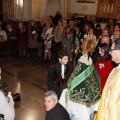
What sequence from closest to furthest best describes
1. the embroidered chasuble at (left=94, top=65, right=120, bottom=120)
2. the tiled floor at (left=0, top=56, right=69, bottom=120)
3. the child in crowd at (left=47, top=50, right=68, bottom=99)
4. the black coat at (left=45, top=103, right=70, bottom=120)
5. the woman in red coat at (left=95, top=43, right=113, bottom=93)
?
the embroidered chasuble at (left=94, top=65, right=120, bottom=120)
the black coat at (left=45, top=103, right=70, bottom=120)
the child in crowd at (left=47, top=50, right=68, bottom=99)
the woman in red coat at (left=95, top=43, right=113, bottom=93)
the tiled floor at (left=0, top=56, right=69, bottom=120)

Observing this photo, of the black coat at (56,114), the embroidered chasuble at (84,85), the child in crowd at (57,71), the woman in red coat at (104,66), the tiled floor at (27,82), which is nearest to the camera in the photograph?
the black coat at (56,114)

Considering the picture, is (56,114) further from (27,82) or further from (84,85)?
(27,82)

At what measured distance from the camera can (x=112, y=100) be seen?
278cm

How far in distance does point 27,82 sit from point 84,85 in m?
3.60

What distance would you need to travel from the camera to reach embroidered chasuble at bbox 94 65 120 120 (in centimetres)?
275

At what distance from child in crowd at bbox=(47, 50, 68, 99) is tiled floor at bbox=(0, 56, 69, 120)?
1.04 m

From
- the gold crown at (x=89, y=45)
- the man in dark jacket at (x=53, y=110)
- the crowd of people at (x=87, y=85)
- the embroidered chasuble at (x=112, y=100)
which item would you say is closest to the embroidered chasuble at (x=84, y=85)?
the crowd of people at (x=87, y=85)

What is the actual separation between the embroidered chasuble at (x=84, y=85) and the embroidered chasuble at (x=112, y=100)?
53.8 inches

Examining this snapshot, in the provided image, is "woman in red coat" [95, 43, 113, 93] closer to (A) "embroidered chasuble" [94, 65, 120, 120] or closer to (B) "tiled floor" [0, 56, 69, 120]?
(B) "tiled floor" [0, 56, 69, 120]

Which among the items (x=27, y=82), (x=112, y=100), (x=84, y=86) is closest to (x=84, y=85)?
(x=84, y=86)

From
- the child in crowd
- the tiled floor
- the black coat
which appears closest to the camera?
the black coat

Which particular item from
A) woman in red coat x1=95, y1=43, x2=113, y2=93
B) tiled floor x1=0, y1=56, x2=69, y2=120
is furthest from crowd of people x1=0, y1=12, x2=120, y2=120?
tiled floor x1=0, y1=56, x2=69, y2=120

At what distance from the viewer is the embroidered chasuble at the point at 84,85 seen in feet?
14.2

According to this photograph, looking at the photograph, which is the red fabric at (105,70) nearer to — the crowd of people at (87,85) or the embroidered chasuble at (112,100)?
the crowd of people at (87,85)
